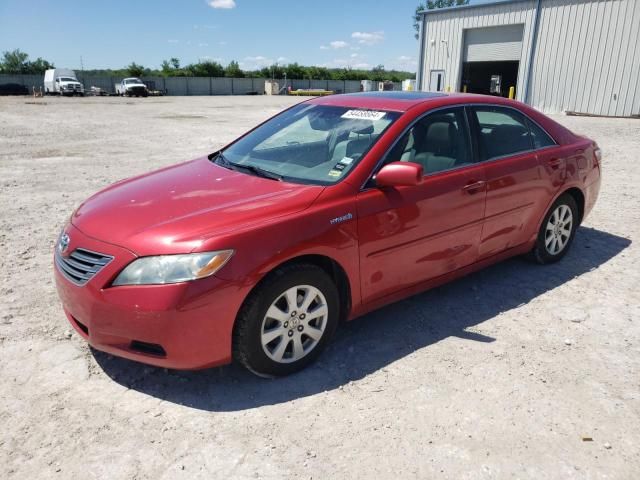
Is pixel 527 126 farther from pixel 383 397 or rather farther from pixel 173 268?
pixel 173 268

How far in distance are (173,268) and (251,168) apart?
4.14 ft

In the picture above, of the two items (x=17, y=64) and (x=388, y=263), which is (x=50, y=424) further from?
(x=17, y=64)

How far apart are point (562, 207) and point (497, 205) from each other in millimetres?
1138

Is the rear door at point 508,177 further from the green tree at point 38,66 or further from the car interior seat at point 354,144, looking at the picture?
the green tree at point 38,66

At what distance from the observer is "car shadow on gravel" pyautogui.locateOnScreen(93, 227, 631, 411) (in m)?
3.02

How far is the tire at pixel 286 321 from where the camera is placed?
2861 millimetres

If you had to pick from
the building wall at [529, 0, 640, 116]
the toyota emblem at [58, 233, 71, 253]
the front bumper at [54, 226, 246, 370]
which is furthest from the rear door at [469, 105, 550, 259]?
the building wall at [529, 0, 640, 116]

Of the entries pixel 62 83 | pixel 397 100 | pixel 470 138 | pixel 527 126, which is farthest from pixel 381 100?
pixel 62 83

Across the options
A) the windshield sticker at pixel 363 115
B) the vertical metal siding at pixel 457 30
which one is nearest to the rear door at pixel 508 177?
the windshield sticker at pixel 363 115

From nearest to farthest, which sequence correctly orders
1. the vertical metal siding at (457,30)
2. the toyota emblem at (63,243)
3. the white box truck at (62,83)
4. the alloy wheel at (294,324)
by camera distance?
the alloy wheel at (294,324)
the toyota emblem at (63,243)
the vertical metal siding at (457,30)
the white box truck at (62,83)

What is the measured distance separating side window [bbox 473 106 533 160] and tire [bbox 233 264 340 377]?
188 cm

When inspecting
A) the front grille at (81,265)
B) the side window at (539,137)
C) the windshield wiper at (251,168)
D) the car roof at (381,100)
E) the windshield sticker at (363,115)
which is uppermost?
the car roof at (381,100)

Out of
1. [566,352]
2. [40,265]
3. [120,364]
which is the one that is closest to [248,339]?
[120,364]

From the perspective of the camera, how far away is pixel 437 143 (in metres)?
3.86
